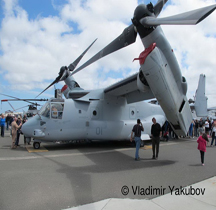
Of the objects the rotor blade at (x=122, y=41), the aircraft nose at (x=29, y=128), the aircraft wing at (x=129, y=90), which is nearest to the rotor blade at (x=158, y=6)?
the rotor blade at (x=122, y=41)

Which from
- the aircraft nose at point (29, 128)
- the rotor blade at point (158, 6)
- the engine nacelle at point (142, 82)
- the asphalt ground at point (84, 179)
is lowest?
the asphalt ground at point (84, 179)

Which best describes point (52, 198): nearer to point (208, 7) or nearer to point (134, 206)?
point (134, 206)

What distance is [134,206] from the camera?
3375 millimetres

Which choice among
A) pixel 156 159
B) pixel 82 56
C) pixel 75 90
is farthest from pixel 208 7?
pixel 82 56

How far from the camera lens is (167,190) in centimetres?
418

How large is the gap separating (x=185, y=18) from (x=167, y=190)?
421cm

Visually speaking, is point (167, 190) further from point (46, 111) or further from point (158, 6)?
point (46, 111)

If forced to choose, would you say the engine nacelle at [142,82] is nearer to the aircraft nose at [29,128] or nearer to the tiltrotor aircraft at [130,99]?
the tiltrotor aircraft at [130,99]

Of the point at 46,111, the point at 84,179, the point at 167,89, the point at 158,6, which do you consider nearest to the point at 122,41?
the point at 158,6

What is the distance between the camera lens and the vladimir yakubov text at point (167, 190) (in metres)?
4.00

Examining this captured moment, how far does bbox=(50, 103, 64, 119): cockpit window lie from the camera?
371 inches

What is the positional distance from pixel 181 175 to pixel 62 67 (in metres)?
12.1

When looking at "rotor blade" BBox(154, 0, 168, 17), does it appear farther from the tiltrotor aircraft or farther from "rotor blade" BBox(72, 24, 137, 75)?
"rotor blade" BBox(72, 24, 137, 75)

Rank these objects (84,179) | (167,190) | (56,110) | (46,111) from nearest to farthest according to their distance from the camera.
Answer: (167,190)
(84,179)
(46,111)
(56,110)
